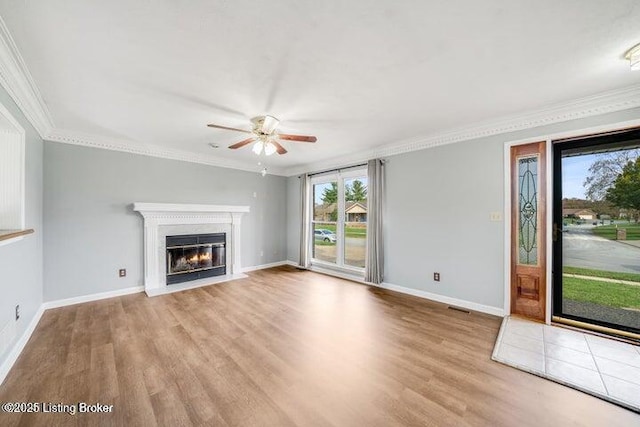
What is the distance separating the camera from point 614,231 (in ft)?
8.98

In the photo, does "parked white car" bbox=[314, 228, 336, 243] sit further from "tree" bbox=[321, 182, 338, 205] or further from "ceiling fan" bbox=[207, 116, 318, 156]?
"ceiling fan" bbox=[207, 116, 318, 156]

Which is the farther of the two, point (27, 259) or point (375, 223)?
point (375, 223)

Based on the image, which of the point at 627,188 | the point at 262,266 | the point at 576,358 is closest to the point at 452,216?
the point at 627,188

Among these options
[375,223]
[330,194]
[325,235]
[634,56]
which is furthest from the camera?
[325,235]

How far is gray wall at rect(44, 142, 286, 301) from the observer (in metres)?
3.49

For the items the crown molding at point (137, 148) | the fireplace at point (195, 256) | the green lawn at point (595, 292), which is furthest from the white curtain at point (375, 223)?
the fireplace at point (195, 256)

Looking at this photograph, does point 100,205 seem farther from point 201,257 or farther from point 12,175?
point 201,257

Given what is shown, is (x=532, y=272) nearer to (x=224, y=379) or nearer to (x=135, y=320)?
(x=224, y=379)

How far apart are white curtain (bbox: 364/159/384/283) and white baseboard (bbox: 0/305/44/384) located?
4298 mm

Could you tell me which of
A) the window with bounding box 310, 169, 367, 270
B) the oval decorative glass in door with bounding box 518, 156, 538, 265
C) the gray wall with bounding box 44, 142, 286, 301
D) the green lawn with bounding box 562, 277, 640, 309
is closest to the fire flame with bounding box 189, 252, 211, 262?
the gray wall with bounding box 44, 142, 286, 301

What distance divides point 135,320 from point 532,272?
503cm

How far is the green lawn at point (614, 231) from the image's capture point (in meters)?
2.61

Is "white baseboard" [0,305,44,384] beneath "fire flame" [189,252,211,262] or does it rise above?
beneath

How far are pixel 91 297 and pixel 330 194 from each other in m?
4.56
